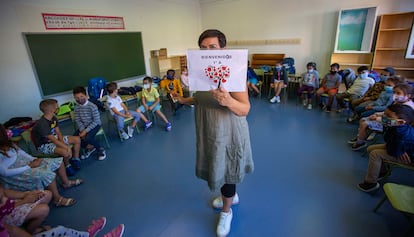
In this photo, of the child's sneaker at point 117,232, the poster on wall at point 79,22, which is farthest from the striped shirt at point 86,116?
the poster on wall at point 79,22

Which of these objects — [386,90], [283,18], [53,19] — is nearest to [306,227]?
[386,90]

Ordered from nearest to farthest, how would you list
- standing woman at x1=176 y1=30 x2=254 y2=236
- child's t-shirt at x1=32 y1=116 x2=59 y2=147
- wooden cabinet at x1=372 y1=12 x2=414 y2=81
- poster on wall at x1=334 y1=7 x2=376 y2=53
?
standing woman at x1=176 y1=30 x2=254 y2=236
child's t-shirt at x1=32 y1=116 x2=59 y2=147
wooden cabinet at x1=372 y1=12 x2=414 y2=81
poster on wall at x1=334 y1=7 x2=376 y2=53

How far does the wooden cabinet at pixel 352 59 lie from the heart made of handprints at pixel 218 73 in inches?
223

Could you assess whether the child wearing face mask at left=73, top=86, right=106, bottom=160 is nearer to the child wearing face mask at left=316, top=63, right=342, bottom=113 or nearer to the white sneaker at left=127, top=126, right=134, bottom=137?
the white sneaker at left=127, top=126, right=134, bottom=137

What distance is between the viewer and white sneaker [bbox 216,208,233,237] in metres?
1.70

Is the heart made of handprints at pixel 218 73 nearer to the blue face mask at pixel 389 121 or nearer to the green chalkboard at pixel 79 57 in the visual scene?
the blue face mask at pixel 389 121

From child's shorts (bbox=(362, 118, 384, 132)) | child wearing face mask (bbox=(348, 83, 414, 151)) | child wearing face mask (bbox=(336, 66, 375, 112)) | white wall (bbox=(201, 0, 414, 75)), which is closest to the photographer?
child wearing face mask (bbox=(348, 83, 414, 151))

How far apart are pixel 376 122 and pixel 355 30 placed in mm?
3753

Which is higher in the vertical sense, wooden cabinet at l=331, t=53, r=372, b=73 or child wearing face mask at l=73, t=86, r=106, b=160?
wooden cabinet at l=331, t=53, r=372, b=73

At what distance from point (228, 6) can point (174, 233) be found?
7.38 metres

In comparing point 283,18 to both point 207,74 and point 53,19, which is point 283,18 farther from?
point 207,74

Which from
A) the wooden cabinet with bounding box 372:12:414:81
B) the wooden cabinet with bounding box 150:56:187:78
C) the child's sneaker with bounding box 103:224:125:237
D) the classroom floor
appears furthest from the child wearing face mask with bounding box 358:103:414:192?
the wooden cabinet with bounding box 150:56:187:78

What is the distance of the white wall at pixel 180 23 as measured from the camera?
12.7 ft

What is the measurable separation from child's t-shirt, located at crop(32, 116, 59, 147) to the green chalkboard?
2563 millimetres
